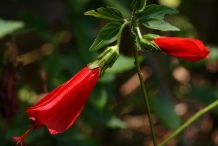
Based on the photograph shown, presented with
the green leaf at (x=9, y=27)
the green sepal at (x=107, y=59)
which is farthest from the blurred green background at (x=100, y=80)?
the green sepal at (x=107, y=59)

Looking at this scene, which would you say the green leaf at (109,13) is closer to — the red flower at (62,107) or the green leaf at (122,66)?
the red flower at (62,107)

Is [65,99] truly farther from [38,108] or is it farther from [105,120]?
[105,120]

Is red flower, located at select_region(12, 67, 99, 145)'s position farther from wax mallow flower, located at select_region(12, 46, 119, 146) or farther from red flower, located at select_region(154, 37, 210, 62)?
red flower, located at select_region(154, 37, 210, 62)

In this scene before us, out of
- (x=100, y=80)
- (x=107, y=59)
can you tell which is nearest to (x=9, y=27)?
(x=100, y=80)

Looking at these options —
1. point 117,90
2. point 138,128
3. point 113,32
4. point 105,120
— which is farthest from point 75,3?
point 138,128

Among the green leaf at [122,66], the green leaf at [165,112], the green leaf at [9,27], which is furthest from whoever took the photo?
the green leaf at [165,112]
